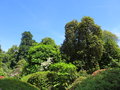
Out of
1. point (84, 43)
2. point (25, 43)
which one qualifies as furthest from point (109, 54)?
point (25, 43)

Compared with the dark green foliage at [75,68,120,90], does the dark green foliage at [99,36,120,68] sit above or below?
above

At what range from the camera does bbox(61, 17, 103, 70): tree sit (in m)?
15.9

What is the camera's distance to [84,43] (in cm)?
1625

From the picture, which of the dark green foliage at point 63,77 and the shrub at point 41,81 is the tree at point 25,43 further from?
the dark green foliage at point 63,77

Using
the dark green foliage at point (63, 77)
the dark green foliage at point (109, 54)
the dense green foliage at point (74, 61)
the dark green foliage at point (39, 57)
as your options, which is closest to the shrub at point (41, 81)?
the dense green foliage at point (74, 61)

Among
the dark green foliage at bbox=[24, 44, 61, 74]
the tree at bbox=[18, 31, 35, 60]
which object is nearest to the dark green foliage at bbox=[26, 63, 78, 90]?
the dark green foliage at bbox=[24, 44, 61, 74]

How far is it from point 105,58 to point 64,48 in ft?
17.6

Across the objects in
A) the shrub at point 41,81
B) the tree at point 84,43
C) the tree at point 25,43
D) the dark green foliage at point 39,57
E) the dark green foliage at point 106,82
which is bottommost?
the dark green foliage at point 106,82

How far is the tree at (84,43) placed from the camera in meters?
15.9

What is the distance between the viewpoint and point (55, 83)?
8062 millimetres

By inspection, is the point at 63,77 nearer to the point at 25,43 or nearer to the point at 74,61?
the point at 74,61

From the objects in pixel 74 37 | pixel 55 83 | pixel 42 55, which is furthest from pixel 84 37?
pixel 55 83

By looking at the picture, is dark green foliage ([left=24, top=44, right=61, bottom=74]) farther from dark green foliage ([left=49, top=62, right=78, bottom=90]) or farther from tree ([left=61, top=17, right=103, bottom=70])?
tree ([left=61, top=17, right=103, bottom=70])

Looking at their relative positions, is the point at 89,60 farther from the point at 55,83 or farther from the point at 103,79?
the point at 103,79
